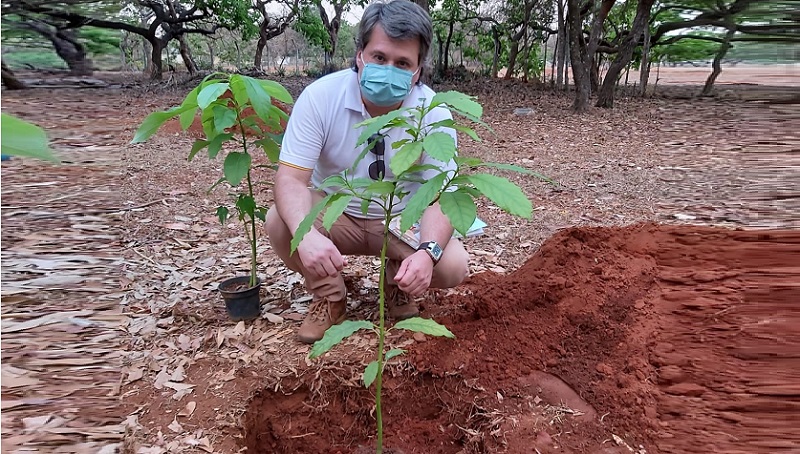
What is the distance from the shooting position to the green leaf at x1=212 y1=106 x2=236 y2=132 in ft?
6.49

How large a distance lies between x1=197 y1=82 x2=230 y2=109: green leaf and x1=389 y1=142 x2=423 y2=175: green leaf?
773mm

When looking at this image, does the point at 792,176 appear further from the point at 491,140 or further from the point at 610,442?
the point at 491,140

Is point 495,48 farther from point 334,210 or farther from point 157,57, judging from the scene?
point 334,210

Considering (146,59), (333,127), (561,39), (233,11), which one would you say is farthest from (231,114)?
(146,59)

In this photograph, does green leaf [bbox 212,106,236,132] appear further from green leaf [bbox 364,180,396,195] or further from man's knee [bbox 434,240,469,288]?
man's knee [bbox 434,240,469,288]

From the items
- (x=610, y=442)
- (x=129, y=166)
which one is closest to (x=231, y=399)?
(x=610, y=442)

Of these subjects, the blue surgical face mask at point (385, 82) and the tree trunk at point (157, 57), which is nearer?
the blue surgical face mask at point (385, 82)

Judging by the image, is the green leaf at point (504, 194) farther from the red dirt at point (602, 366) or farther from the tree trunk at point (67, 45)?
the tree trunk at point (67, 45)

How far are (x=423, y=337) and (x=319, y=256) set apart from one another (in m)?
0.58

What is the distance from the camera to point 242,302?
235cm

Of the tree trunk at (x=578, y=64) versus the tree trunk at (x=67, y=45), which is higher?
the tree trunk at (x=578, y=64)

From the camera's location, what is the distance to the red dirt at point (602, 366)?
4.15 ft

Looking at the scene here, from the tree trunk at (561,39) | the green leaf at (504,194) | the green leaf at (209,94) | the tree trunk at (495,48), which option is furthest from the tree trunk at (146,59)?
the green leaf at (504,194)

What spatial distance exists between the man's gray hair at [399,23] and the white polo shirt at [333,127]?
160 millimetres
